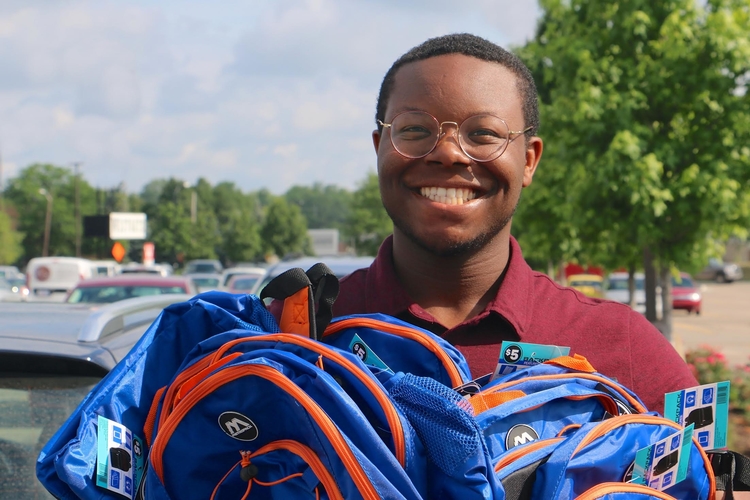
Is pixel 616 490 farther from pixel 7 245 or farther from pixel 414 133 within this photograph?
pixel 7 245

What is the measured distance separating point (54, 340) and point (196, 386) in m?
1.75

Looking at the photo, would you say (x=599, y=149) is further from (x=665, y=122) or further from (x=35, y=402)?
(x=35, y=402)

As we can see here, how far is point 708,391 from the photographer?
5.93 ft

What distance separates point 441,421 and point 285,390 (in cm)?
27

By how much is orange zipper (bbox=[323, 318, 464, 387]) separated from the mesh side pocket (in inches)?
6.9

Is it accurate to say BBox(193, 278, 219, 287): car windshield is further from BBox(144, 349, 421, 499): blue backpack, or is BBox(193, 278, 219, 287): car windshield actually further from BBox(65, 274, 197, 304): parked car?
BBox(144, 349, 421, 499): blue backpack

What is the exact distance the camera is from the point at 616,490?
159 cm

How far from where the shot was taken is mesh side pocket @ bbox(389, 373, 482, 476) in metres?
1.42

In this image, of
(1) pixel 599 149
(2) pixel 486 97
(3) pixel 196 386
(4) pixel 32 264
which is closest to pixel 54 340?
(3) pixel 196 386

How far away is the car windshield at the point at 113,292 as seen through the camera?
10953 millimetres

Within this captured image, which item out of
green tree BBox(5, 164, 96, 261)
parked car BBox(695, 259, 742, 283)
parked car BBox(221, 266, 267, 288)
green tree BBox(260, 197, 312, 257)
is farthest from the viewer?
green tree BBox(5, 164, 96, 261)

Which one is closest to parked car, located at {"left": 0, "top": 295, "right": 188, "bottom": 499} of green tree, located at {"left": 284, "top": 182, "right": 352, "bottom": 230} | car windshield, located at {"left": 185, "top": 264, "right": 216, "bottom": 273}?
car windshield, located at {"left": 185, "top": 264, "right": 216, "bottom": 273}

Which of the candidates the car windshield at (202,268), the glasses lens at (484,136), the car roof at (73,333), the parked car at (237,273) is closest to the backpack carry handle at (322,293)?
the glasses lens at (484,136)

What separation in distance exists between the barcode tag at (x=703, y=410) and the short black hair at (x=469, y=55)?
2.32 ft
